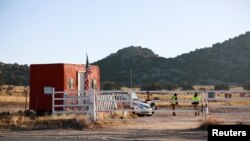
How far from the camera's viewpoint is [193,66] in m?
134

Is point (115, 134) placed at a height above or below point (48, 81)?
below

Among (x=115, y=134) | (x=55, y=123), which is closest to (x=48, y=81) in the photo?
(x=55, y=123)

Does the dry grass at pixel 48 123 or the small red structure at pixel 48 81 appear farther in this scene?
the small red structure at pixel 48 81

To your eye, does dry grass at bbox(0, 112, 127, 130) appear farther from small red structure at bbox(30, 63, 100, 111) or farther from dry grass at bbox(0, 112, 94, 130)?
small red structure at bbox(30, 63, 100, 111)

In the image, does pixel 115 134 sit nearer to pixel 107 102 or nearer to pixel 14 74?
pixel 107 102

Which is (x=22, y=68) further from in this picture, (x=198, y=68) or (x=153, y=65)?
(x=198, y=68)

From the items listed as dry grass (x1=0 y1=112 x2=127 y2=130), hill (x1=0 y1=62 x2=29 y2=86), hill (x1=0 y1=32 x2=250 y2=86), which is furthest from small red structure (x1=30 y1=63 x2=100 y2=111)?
hill (x1=0 y1=32 x2=250 y2=86)

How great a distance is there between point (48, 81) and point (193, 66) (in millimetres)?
107610

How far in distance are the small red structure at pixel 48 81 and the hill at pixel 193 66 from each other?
9754 centimetres

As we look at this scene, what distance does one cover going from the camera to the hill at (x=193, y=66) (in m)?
129

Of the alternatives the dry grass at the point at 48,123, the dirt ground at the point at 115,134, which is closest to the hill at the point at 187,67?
the dry grass at the point at 48,123

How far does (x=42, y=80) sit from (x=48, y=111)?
207 cm

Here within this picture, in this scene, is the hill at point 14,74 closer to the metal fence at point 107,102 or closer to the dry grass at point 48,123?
the metal fence at point 107,102

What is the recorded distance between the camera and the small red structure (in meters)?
28.9
